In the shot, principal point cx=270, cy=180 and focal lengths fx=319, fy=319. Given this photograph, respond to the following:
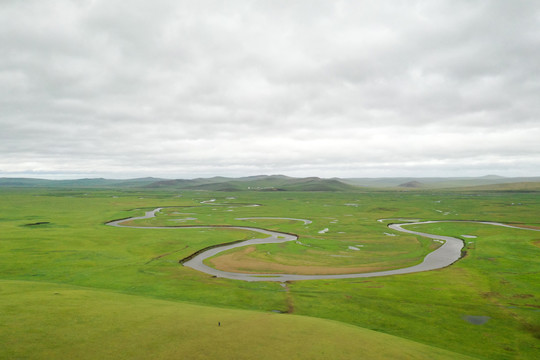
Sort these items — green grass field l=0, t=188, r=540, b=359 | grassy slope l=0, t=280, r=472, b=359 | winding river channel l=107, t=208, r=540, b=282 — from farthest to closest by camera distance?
winding river channel l=107, t=208, r=540, b=282 < green grass field l=0, t=188, r=540, b=359 < grassy slope l=0, t=280, r=472, b=359

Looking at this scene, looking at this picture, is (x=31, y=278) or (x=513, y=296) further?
(x=31, y=278)

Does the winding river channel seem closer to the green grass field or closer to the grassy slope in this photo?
the green grass field

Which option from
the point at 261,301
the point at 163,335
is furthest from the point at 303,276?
the point at 163,335

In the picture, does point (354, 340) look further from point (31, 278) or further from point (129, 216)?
point (129, 216)

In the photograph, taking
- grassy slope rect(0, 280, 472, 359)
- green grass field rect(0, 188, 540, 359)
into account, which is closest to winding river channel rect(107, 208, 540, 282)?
green grass field rect(0, 188, 540, 359)

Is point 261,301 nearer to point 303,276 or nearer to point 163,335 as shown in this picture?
point 303,276

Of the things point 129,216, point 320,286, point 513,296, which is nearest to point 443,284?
point 513,296
